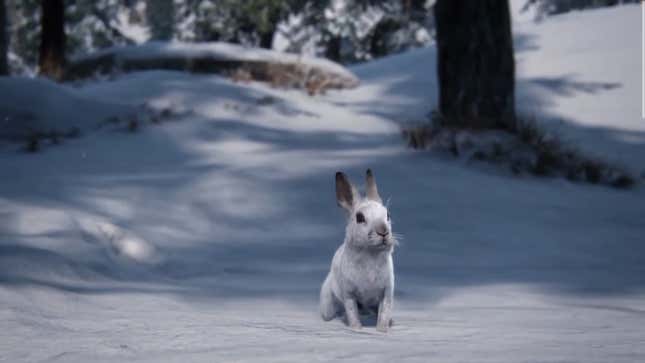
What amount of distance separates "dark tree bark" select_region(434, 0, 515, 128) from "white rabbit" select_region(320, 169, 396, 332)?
237 inches

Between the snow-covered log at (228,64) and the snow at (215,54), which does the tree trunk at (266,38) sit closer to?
the snow at (215,54)

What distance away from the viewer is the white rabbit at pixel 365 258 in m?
3.29

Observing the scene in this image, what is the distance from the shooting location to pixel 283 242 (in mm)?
6086

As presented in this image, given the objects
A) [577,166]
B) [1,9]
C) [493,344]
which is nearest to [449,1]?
[577,166]

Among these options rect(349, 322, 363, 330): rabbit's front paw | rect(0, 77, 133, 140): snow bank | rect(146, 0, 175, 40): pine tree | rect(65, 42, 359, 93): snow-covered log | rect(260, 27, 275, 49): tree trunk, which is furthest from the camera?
rect(146, 0, 175, 40): pine tree

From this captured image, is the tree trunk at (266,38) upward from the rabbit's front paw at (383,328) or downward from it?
upward

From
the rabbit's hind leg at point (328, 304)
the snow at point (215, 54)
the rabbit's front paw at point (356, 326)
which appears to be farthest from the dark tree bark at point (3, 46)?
the rabbit's front paw at point (356, 326)

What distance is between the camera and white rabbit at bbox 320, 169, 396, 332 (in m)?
3.29

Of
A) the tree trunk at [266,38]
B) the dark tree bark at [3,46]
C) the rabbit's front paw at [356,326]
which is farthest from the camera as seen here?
the tree trunk at [266,38]

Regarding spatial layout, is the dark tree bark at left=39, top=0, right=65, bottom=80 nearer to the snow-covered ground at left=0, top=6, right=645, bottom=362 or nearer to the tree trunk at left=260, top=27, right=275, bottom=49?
the snow-covered ground at left=0, top=6, right=645, bottom=362

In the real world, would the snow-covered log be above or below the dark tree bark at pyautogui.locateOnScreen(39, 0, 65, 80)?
below

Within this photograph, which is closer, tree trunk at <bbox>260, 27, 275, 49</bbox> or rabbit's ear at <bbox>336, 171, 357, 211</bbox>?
rabbit's ear at <bbox>336, 171, 357, 211</bbox>

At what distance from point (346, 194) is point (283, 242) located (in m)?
2.71

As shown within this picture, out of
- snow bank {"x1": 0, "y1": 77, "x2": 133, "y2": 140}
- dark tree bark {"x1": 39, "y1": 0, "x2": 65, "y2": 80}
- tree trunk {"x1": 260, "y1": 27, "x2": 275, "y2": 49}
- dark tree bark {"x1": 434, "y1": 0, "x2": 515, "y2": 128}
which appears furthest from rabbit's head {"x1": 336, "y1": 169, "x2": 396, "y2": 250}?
tree trunk {"x1": 260, "y1": 27, "x2": 275, "y2": 49}
